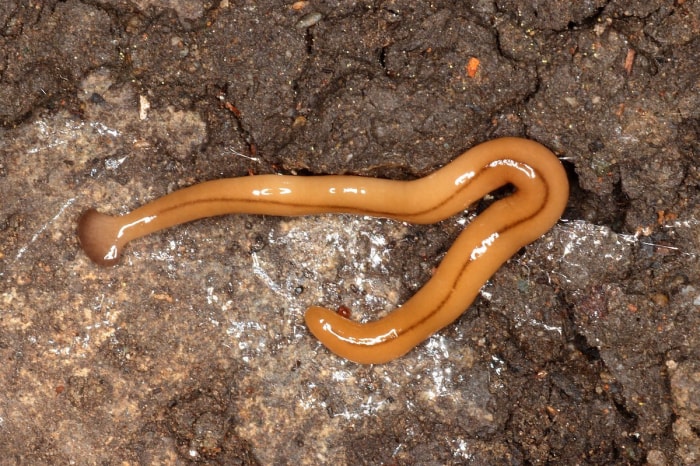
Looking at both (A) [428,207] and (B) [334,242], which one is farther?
(B) [334,242]

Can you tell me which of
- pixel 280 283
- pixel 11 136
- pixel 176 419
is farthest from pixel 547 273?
pixel 11 136

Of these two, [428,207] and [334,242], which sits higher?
[428,207]

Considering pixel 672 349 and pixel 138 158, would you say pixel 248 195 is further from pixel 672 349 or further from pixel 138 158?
pixel 672 349
